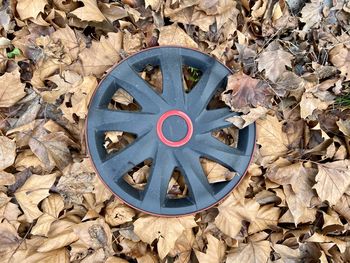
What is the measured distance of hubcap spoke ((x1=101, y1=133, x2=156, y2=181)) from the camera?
1.52 meters

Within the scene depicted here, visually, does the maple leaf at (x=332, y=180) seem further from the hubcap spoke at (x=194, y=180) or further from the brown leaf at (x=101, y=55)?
the brown leaf at (x=101, y=55)

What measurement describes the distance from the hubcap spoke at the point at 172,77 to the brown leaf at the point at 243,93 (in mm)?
175

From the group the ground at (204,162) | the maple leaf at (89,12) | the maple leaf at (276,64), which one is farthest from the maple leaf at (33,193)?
the maple leaf at (276,64)

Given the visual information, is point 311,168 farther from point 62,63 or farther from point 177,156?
point 62,63

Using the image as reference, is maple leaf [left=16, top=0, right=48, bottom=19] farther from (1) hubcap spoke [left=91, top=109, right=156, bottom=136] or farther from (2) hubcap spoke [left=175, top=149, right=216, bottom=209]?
(2) hubcap spoke [left=175, top=149, right=216, bottom=209]

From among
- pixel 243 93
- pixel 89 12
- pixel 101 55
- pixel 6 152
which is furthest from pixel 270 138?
pixel 6 152

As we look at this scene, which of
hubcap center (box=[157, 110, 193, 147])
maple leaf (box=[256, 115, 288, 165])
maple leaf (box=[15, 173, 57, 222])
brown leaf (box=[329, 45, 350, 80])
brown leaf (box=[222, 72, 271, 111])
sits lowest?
maple leaf (box=[15, 173, 57, 222])

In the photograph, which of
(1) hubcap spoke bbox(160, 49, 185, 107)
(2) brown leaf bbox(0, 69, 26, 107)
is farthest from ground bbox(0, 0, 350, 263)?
(1) hubcap spoke bbox(160, 49, 185, 107)

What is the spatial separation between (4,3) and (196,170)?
961mm

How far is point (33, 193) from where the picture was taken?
5.14ft

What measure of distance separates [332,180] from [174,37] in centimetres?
79

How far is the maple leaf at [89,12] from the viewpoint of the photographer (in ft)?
5.19

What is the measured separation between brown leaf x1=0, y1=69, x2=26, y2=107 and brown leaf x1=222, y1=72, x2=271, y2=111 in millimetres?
755

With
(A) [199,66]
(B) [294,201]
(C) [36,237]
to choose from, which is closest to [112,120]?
(A) [199,66]
